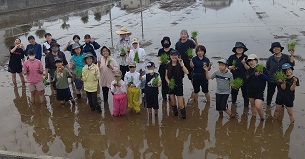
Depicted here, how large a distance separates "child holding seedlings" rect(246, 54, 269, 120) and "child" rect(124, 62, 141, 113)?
2.55 m

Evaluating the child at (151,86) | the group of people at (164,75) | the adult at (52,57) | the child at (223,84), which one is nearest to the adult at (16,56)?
the group of people at (164,75)

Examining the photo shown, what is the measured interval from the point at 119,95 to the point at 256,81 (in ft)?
10.3

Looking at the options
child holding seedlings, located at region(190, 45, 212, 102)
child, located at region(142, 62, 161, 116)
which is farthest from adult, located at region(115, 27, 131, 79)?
child holding seedlings, located at region(190, 45, 212, 102)

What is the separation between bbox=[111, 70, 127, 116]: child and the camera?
23.4ft

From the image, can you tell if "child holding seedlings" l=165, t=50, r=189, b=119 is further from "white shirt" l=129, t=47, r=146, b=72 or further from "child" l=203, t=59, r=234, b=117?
"white shirt" l=129, t=47, r=146, b=72

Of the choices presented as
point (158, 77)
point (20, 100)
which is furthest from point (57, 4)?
point (158, 77)

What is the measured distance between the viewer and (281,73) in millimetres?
6031

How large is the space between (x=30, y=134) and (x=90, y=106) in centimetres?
165

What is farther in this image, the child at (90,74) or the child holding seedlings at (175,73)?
the child at (90,74)

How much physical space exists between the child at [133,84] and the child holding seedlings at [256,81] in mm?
2554

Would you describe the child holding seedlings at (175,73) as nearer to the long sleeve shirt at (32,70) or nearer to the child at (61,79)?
the child at (61,79)

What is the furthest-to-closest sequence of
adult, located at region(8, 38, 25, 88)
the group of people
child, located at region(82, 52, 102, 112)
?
adult, located at region(8, 38, 25, 88) < child, located at region(82, 52, 102, 112) < the group of people

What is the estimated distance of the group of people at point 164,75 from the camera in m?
6.56

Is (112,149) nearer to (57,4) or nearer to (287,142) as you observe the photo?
(287,142)
